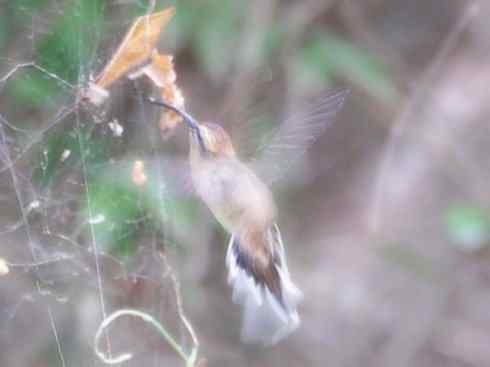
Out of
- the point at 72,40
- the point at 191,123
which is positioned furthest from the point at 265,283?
the point at 72,40

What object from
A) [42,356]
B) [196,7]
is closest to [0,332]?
[42,356]

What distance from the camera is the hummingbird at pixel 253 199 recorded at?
0.97 meters

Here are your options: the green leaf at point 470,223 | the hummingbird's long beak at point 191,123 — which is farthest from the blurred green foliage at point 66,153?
the green leaf at point 470,223

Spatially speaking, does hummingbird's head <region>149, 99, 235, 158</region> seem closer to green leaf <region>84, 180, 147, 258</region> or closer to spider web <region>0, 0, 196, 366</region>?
spider web <region>0, 0, 196, 366</region>

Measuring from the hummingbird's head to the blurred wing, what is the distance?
1.7 inches

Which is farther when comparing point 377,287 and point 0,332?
point 377,287

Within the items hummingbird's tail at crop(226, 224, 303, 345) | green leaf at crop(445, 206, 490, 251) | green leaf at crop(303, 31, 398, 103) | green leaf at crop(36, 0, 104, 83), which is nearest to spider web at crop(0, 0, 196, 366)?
green leaf at crop(36, 0, 104, 83)

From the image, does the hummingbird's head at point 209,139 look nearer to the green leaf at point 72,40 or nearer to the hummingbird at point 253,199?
the hummingbird at point 253,199

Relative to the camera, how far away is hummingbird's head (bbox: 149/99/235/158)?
0.97 m

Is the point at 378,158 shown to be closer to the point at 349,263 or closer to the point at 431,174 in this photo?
the point at 431,174

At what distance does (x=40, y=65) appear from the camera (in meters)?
1.02

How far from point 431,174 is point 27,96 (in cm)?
190

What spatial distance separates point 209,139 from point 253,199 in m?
0.12

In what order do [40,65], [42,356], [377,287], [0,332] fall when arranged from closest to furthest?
[40,65], [0,332], [42,356], [377,287]
